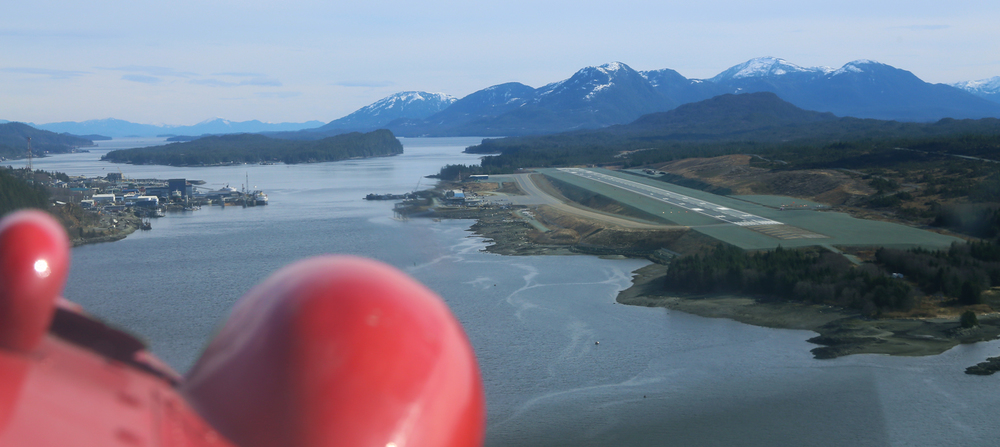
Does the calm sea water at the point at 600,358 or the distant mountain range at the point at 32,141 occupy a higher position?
the distant mountain range at the point at 32,141

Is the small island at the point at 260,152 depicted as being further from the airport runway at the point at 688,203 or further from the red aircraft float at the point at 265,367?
the red aircraft float at the point at 265,367

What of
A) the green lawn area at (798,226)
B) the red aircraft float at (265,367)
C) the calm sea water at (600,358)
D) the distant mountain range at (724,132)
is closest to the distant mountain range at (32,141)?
the distant mountain range at (724,132)

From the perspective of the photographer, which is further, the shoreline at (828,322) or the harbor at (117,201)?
the harbor at (117,201)

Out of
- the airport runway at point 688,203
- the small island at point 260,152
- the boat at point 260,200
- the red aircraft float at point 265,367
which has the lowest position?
the boat at point 260,200

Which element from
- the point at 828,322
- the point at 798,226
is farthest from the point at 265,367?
the point at 798,226

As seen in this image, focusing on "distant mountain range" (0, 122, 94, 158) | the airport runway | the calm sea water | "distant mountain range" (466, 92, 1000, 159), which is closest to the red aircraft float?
the calm sea water
